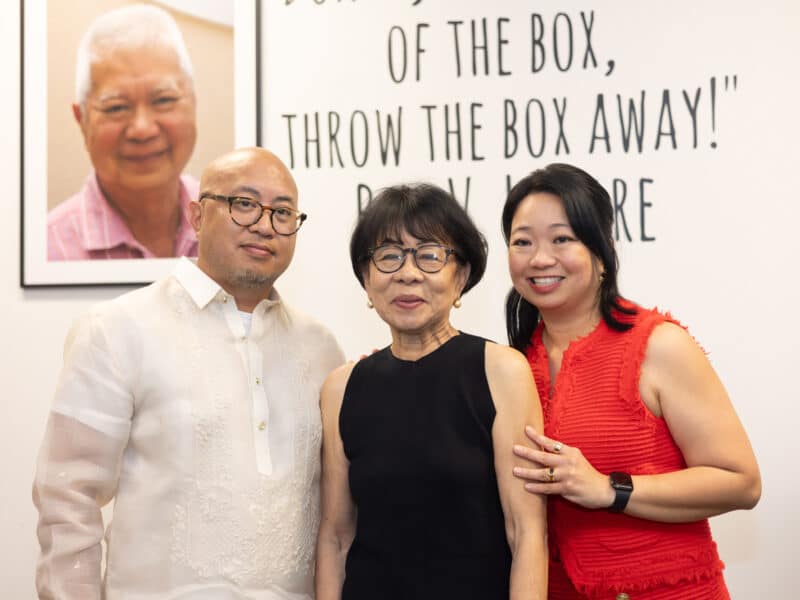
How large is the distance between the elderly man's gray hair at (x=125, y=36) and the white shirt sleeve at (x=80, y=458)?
1.31 meters

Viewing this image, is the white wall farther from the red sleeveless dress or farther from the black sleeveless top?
the black sleeveless top

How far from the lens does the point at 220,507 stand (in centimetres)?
163

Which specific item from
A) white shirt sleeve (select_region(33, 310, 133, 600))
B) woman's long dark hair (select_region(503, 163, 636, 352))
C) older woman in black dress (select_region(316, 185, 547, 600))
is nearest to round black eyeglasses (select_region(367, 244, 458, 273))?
older woman in black dress (select_region(316, 185, 547, 600))

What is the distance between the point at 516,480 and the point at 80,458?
0.87 metres

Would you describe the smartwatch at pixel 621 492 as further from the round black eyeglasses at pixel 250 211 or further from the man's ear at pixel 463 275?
the round black eyeglasses at pixel 250 211

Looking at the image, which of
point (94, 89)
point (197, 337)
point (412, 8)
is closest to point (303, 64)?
point (412, 8)

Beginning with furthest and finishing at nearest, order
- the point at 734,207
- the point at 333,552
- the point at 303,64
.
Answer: the point at 303,64 < the point at 734,207 < the point at 333,552

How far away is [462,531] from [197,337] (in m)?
0.68

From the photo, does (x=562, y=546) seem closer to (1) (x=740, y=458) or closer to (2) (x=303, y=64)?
(1) (x=740, y=458)

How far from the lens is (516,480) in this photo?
4.78ft

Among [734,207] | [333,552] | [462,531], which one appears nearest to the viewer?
[462,531]

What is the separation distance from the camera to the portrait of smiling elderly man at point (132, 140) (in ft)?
8.68

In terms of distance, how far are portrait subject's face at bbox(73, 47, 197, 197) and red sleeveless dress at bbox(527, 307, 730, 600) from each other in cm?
159

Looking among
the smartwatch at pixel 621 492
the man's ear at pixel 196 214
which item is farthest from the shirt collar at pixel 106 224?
the smartwatch at pixel 621 492
